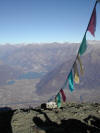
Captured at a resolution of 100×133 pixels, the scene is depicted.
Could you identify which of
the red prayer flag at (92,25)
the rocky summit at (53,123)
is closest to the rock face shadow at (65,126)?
the rocky summit at (53,123)

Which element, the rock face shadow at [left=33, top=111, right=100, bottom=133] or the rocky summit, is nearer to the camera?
the rock face shadow at [left=33, top=111, right=100, bottom=133]

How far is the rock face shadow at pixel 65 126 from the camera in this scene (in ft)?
37.9

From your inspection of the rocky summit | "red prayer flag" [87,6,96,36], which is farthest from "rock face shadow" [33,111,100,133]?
"red prayer flag" [87,6,96,36]

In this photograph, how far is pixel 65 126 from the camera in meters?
12.8

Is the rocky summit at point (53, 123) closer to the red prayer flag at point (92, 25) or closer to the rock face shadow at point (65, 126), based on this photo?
the rock face shadow at point (65, 126)

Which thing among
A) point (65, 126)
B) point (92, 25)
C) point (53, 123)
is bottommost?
point (65, 126)

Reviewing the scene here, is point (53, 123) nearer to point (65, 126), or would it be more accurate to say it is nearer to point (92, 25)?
point (65, 126)

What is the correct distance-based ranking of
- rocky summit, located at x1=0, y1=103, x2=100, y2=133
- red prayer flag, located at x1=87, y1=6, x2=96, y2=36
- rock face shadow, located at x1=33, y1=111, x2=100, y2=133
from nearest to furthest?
red prayer flag, located at x1=87, y1=6, x2=96, y2=36 → rock face shadow, located at x1=33, y1=111, x2=100, y2=133 → rocky summit, located at x1=0, y1=103, x2=100, y2=133

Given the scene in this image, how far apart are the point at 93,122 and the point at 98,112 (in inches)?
119

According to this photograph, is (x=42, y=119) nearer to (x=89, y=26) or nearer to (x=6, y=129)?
(x=6, y=129)

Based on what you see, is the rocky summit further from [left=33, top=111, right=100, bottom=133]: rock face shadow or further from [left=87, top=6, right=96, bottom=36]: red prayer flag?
[left=87, top=6, right=96, bottom=36]: red prayer flag

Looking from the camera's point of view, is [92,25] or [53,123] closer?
[92,25]

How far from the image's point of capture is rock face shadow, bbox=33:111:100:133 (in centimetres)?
1155

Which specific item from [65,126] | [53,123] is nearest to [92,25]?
[65,126]
